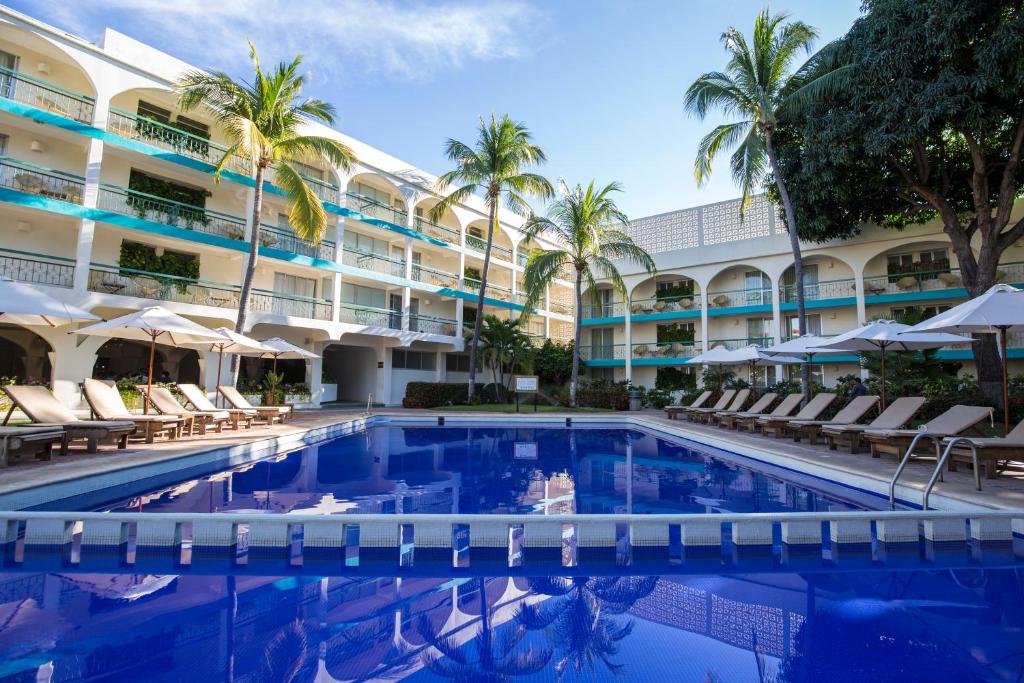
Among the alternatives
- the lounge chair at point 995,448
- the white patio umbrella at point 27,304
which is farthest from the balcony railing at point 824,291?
the white patio umbrella at point 27,304

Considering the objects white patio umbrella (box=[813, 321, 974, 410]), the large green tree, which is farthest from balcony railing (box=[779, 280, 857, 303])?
white patio umbrella (box=[813, 321, 974, 410])

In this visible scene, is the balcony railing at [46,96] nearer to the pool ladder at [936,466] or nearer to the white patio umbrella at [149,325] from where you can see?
the white patio umbrella at [149,325]

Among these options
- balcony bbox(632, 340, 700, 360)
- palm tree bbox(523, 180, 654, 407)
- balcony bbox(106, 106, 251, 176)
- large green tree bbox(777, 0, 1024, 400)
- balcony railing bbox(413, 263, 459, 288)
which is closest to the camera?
large green tree bbox(777, 0, 1024, 400)

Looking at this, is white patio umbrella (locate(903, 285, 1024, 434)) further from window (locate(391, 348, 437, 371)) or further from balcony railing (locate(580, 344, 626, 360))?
balcony railing (locate(580, 344, 626, 360))

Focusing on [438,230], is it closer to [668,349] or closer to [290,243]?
[290,243]

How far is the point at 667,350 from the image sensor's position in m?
28.5

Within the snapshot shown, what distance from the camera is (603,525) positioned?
455 centimetres

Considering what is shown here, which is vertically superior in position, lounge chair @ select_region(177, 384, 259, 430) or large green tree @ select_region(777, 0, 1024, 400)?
large green tree @ select_region(777, 0, 1024, 400)

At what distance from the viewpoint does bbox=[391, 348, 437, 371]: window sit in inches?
1044

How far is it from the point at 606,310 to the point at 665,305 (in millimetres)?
3750

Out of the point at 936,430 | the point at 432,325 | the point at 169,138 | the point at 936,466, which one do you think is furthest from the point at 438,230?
A: the point at 936,466

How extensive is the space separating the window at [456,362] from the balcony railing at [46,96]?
58.0ft

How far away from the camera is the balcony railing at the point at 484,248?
29.6 meters

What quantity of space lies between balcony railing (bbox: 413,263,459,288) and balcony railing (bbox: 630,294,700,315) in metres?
10.2
